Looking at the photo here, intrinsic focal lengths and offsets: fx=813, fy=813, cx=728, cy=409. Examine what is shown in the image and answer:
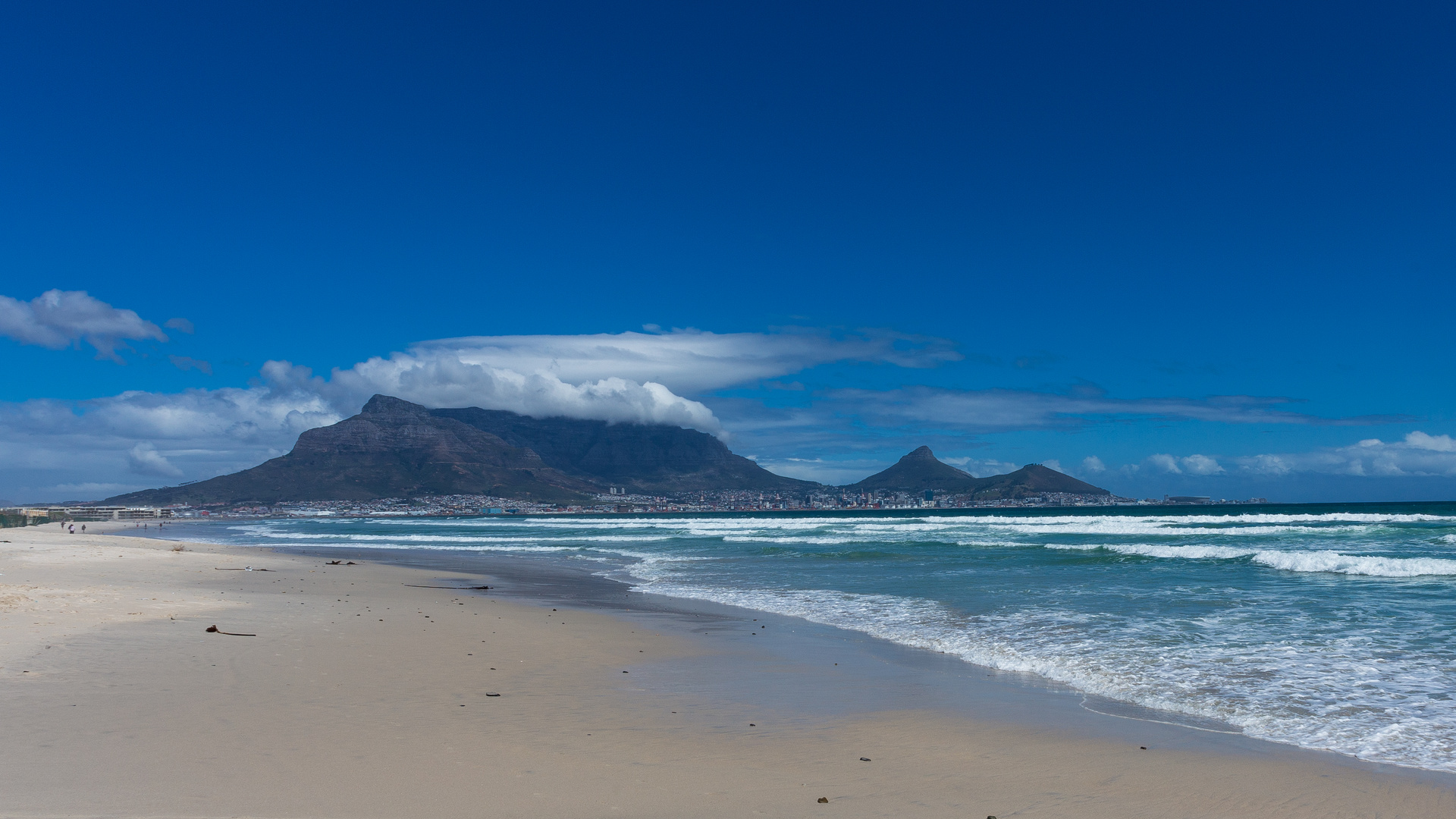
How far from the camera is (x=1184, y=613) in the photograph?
42.2 ft

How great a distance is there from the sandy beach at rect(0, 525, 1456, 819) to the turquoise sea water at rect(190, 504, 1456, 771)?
1.51 meters

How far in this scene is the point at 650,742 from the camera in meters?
6.05

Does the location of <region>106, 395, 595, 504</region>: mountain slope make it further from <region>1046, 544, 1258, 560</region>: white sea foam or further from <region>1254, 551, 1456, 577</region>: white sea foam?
<region>1254, 551, 1456, 577</region>: white sea foam

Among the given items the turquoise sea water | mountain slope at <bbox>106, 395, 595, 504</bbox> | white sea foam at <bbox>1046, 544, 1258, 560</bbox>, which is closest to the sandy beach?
the turquoise sea water

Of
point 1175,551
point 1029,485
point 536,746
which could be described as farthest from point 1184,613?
point 1029,485

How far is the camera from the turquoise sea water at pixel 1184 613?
23.7 feet

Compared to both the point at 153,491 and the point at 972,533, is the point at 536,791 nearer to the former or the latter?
the point at 972,533

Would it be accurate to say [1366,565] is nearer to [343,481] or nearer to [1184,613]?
[1184,613]

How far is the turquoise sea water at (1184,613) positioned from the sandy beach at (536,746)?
1512mm

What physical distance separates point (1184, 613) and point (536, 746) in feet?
36.6

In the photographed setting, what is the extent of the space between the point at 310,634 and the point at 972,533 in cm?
4021

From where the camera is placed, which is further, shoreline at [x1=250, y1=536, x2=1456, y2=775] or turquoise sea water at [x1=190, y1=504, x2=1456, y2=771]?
turquoise sea water at [x1=190, y1=504, x2=1456, y2=771]

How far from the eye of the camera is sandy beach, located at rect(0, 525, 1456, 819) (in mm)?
4707

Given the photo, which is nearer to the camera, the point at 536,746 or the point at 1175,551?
the point at 536,746
